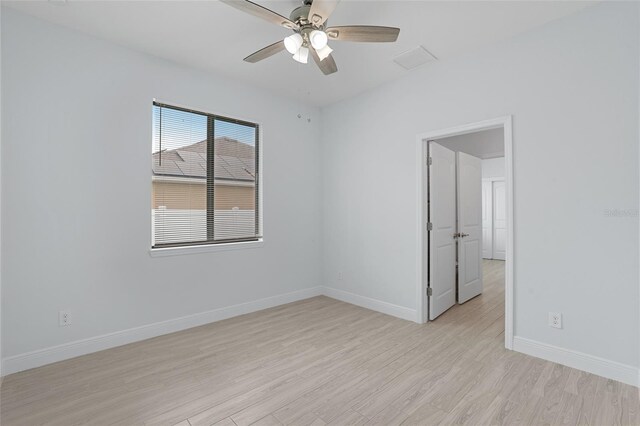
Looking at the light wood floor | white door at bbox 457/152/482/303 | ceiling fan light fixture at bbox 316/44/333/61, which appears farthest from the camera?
white door at bbox 457/152/482/303

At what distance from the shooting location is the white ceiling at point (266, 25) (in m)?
2.38

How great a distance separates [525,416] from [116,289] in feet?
11.3

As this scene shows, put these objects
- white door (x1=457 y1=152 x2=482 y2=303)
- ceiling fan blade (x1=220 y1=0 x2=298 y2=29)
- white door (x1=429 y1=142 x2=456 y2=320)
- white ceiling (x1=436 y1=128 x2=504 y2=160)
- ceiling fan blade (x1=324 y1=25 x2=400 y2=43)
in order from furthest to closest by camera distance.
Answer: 1. white ceiling (x1=436 y1=128 x2=504 y2=160)
2. white door (x1=457 y1=152 x2=482 y2=303)
3. white door (x1=429 y1=142 x2=456 y2=320)
4. ceiling fan blade (x1=324 y1=25 x2=400 y2=43)
5. ceiling fan blade (x1=220 y1=0 x2=298 y2=29)

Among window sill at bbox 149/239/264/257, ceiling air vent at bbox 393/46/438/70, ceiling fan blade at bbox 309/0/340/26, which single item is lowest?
window sill at bbox 149/239/264/257

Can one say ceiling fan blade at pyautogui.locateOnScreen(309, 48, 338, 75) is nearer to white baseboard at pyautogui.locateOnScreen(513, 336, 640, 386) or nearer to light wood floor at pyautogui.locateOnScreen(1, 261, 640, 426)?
light wood floor at pyautogui.locateOnScreen(1, 261, 640, 426)

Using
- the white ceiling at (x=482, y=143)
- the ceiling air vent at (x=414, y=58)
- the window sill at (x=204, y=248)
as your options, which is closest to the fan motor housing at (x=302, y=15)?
the ceiling air vent at (x=414, y=58)

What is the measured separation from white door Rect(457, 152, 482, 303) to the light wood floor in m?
1.09

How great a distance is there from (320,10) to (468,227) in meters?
3.57

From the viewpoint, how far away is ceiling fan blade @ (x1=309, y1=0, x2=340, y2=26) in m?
1.85

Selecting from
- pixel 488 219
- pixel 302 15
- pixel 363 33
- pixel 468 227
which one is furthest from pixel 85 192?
pixel 488 219

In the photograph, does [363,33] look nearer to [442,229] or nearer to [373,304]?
[442,229]

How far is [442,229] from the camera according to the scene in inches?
147

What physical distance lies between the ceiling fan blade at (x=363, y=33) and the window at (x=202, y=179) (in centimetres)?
208

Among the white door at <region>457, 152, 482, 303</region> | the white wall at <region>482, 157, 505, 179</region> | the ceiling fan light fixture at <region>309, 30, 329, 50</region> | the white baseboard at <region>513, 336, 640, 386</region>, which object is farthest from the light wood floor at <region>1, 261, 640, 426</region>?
the white wall at <region>482, 157, 505, 179</region>
